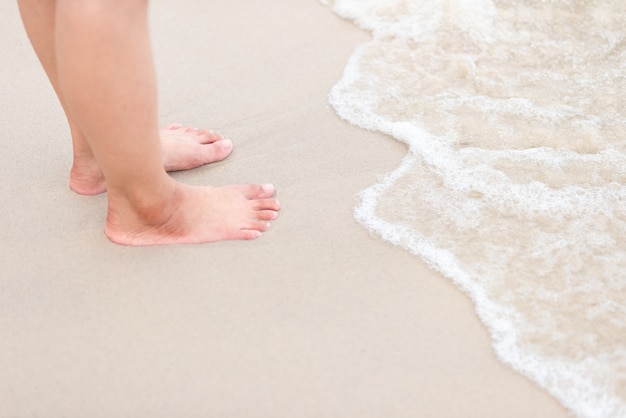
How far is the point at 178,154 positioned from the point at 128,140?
48 cm

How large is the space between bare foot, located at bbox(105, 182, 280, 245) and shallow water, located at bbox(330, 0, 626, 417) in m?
0.25

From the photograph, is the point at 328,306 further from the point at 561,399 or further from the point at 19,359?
the point at 19,359

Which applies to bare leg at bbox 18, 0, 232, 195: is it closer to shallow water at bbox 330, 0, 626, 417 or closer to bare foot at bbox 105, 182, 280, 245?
bare foot at bbox 105, 182, 280, 245

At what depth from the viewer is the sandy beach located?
131 cm

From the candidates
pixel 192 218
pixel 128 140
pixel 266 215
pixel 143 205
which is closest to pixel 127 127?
pixel 128 140

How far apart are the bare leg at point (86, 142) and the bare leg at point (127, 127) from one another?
0.18m

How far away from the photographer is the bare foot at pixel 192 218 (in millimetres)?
1559

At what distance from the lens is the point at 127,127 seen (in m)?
1.33

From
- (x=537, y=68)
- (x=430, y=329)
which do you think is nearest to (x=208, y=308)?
(x=430, y=329)

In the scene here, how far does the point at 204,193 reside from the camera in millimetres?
1649

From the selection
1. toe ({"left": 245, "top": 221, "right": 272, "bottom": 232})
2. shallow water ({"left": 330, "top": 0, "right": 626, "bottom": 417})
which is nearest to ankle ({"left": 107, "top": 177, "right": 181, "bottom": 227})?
toe ({"left": 245, "top": 221, "right": 272, "bottom": 232})

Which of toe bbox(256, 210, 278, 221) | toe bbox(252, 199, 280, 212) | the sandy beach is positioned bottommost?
the sandy beach

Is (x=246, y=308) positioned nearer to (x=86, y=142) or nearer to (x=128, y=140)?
(x=128, y=140)

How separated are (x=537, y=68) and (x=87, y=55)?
1.57 m
